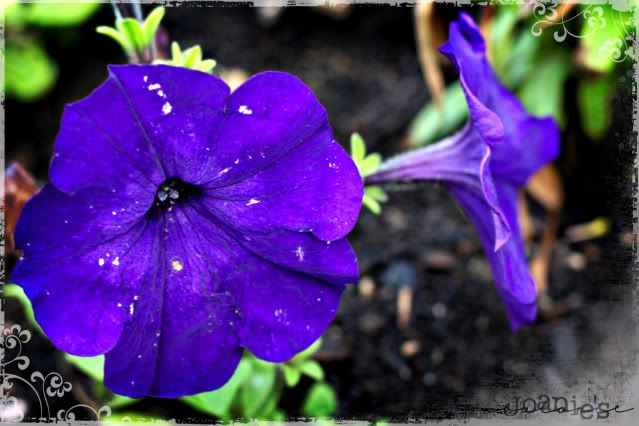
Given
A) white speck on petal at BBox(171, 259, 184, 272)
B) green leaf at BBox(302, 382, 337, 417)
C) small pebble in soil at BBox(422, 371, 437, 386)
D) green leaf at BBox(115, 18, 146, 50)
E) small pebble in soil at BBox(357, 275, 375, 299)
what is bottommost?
small pebble in soil at BBox(422, 371, 437, 386)

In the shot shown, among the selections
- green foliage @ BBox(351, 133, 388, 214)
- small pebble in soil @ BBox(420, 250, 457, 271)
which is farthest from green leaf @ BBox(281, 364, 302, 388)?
small pebble in soil @ BBox(420, 250, 457, 271)

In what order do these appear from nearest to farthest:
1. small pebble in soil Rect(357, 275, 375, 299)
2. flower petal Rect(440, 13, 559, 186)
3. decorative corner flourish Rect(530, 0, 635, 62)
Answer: flower petal Rect(440, 13, 559, 186) → decorative corner flourish Rect(530, 0, 635, 62) → small pebble in soil Rect(357, 275, 375, 299)

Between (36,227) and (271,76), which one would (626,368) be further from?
(36,227)

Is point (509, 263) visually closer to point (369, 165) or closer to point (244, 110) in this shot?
point (369, 165)

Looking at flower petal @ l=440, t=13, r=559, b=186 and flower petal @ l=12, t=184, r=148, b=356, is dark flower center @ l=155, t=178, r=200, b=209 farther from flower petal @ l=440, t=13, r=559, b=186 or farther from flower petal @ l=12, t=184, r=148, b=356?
flower petal @ l=440, t=13, r=559, b=186

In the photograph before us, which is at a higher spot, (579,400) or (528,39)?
(528,39)

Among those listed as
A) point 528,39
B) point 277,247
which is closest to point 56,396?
point 277,247

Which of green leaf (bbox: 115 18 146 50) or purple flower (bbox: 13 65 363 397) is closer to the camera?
purple flower (bbox: 13 65 363 397)
